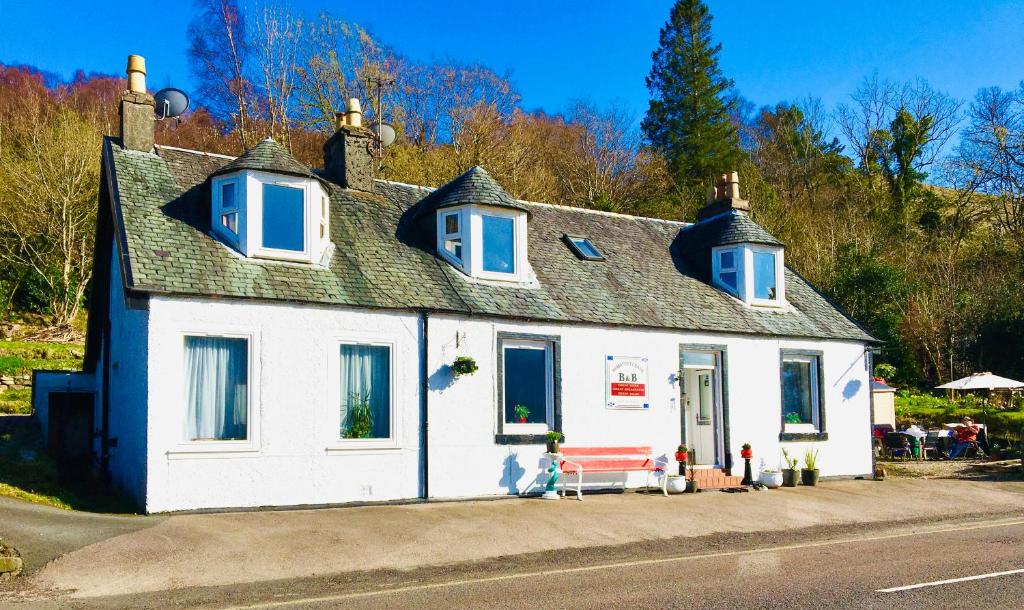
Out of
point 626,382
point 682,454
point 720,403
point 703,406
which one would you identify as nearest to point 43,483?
point 626,382

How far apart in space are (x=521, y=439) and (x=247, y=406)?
16.9ft

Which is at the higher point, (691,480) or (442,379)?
(442,379)

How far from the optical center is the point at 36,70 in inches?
1865

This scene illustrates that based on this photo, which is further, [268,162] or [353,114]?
[353,114]

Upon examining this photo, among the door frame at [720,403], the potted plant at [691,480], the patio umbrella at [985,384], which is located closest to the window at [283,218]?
the door frame at [720,403]

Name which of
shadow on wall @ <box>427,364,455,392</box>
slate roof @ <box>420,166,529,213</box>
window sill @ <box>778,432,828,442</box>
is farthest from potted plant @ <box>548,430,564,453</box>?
window sill @ <box>778,432,828,442</box>

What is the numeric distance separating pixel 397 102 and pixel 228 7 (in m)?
8.11

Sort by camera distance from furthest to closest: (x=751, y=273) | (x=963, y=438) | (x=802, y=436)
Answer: (x=963, y=438) < (x=751, y=273) < (x=802, y=436)

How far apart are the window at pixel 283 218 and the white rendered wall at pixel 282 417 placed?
4.85 ft

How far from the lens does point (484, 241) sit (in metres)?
17.8

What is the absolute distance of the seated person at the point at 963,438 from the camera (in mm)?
25172

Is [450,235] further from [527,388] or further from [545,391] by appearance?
[545,391]

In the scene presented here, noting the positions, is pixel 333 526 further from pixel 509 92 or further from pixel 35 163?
pixel 509 92

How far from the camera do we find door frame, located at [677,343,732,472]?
19125 mm
